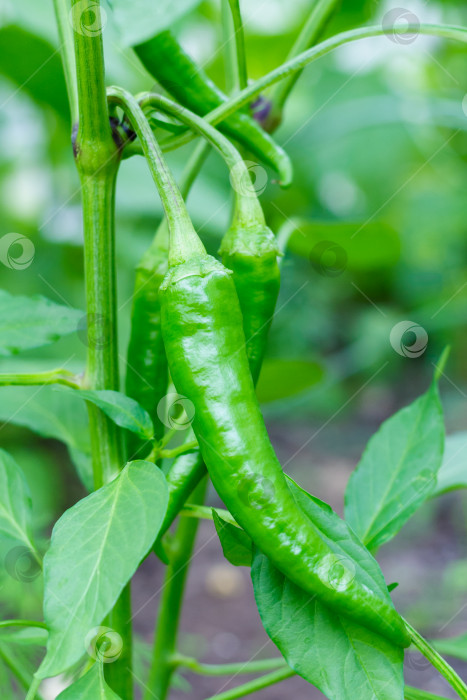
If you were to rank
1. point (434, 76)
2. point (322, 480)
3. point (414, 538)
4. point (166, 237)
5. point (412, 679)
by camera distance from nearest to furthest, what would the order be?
point (166, 237), point (412, 679), point (414, 538), point (322, 480), point (434, 76)

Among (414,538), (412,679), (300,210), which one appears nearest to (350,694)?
(412,679)

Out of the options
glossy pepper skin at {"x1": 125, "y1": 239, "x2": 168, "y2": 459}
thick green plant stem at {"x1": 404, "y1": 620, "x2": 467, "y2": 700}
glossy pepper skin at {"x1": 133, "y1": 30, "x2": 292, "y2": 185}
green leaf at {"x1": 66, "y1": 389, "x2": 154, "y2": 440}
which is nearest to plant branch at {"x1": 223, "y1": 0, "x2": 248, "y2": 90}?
glossy pepper skin at {"x1": 133, "y1": 30, "x2": 292, "y2": 185}

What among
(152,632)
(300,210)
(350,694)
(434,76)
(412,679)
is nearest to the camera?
(350,694)

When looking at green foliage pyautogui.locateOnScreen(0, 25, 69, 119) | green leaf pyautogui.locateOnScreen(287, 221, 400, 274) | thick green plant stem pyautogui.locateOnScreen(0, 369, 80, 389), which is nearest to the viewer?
thick green plant stem pyautogui.locateOnScreen(0, 369, 80, 389)

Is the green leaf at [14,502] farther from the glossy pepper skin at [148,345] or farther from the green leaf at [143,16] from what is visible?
the green leaf at [143,16]

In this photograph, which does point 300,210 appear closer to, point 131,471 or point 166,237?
point 166,237

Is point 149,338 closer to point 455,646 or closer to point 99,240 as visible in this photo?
point 99,240

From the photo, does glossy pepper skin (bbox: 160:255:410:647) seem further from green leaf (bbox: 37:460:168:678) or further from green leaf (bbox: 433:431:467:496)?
green leaf (bbox: 433:431:467:496)
